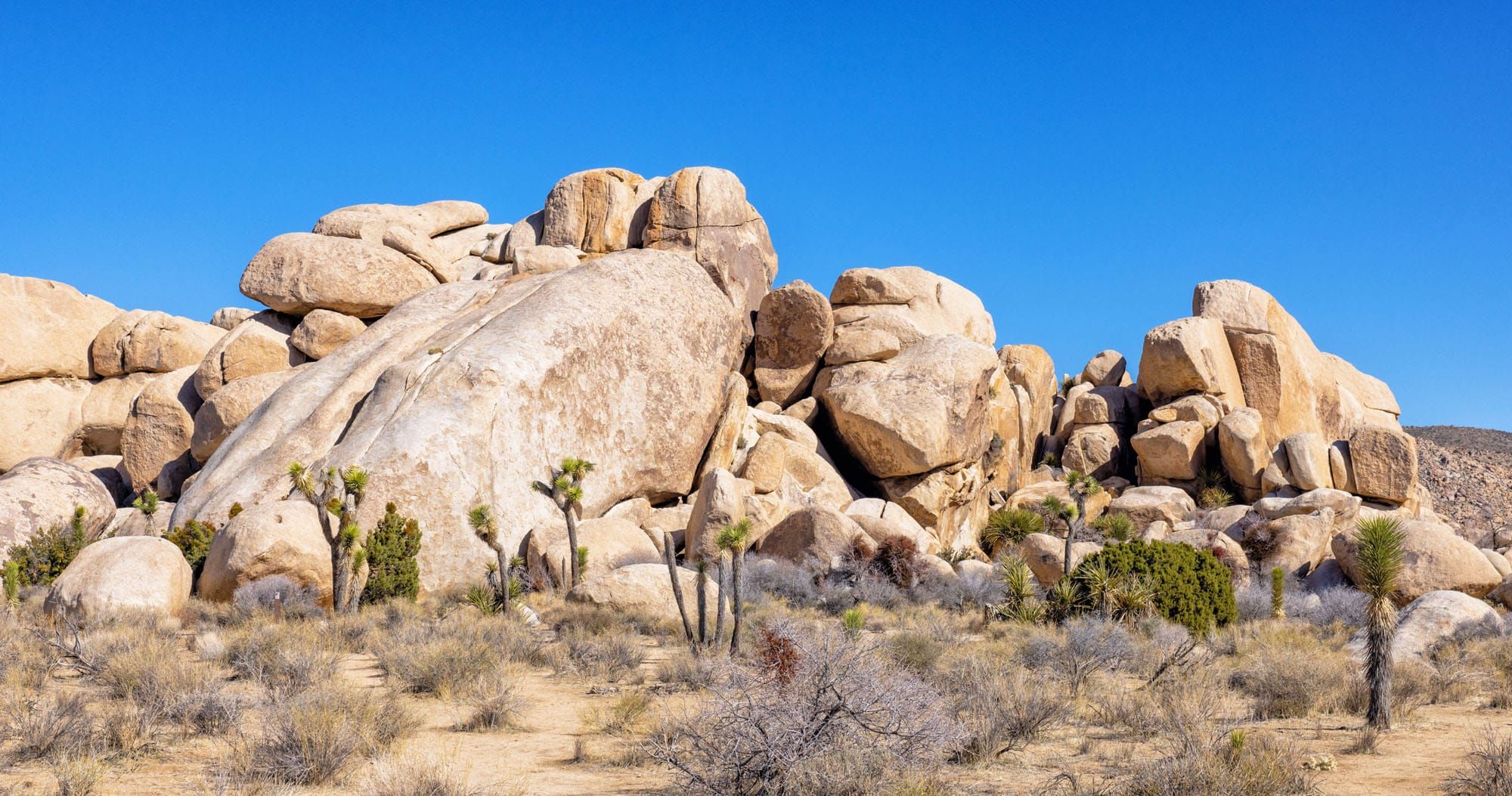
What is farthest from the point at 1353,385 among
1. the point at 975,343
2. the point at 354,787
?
the point at 354,787

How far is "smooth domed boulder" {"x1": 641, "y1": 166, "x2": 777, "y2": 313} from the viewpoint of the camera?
41.0 m

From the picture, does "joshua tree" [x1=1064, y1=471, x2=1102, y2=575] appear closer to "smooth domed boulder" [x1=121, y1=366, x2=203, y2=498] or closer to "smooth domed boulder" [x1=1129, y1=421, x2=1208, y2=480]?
"smooth domed boulder" [x1=1129, y1=421, x2=1208, y2=480]

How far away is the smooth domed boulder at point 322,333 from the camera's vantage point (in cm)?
3759

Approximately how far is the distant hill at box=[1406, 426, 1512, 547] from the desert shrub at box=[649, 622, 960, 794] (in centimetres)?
4082

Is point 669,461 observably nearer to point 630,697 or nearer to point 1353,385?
point 630,697

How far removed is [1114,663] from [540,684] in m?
7.72

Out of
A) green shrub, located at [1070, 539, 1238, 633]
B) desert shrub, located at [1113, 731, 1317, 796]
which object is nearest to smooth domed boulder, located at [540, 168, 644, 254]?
green shrub, located at [1070, 539, 1238, 633]

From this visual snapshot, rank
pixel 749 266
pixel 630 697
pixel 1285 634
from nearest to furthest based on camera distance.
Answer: pixel 630 697 → pixel 1285 634 → pixel 749 266

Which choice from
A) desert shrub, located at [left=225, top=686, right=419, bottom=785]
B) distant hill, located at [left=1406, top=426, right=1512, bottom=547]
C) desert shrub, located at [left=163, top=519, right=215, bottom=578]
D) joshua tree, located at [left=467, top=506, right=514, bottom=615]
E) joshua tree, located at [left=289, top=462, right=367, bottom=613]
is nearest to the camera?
desert shrub, located at [left=225, top=686, right=419, bottom=785]

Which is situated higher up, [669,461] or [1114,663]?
[669,461]

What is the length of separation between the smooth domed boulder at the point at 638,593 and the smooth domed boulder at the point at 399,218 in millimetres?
25578

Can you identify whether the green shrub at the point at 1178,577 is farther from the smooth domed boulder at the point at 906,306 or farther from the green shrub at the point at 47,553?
the green shrub at the point at 47,553

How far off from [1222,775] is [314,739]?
7240mm

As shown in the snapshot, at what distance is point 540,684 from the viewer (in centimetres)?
1442
